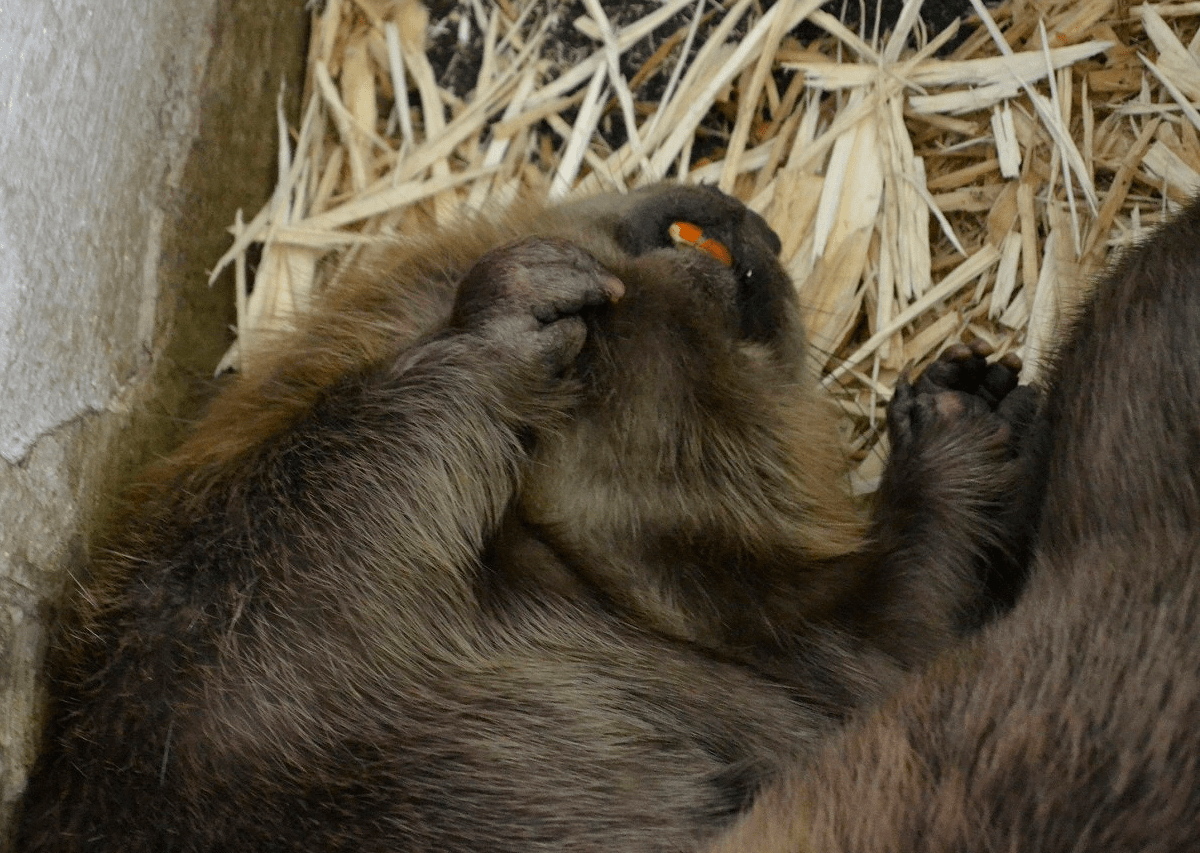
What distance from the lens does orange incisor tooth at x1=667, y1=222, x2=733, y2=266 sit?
6.86ft

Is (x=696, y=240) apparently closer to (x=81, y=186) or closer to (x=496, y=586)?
(x=496, y=586)

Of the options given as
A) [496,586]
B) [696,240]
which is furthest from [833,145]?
[496,586]

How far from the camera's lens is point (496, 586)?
180 centimetres

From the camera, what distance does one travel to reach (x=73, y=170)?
1993 mm

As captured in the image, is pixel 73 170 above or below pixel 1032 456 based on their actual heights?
above

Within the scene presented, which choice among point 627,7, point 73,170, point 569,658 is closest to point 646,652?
point 569,658

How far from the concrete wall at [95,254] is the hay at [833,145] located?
0.61ft

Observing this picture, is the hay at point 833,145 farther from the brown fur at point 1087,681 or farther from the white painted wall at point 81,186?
the brown fur at point 1087,681

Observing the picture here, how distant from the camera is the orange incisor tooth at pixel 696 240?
209 centimetres

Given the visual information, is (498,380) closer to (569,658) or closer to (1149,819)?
(569,658)

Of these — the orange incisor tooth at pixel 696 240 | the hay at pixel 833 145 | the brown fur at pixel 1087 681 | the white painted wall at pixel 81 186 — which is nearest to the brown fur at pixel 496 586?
the orange incisor tooth at pixel 696 240

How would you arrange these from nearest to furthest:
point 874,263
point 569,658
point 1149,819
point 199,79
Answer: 1. point 1149,819
2. point 569,658
3. point 199,79
4. point 874,263

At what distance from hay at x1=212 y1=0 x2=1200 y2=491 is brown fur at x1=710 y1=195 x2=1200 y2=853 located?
755mm

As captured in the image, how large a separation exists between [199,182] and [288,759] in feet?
4.40
